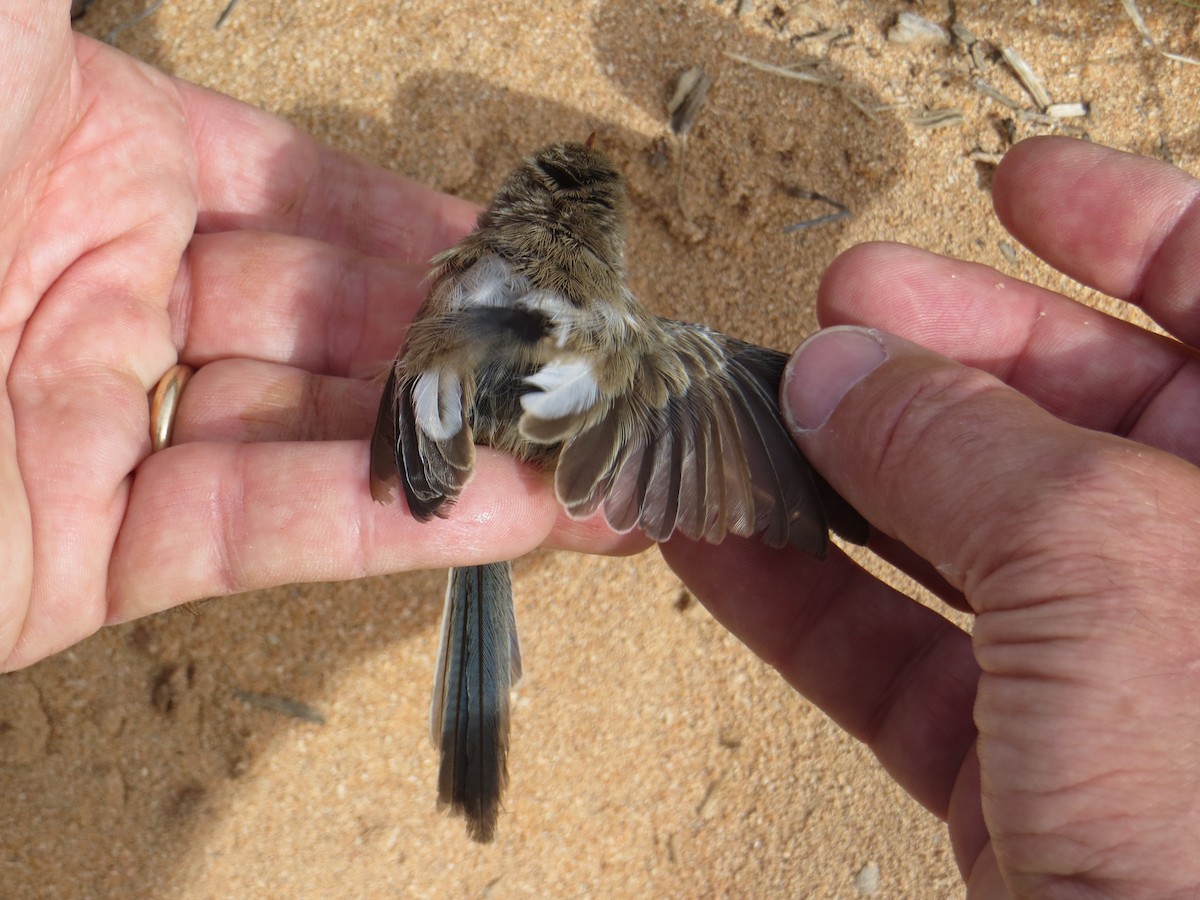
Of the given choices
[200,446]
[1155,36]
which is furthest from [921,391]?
[1155,36]

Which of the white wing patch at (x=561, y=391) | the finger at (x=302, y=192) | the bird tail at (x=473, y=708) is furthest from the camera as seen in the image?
the finger at (x=302, y=192)

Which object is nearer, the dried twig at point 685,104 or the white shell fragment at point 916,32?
the dried twig at point 685,104

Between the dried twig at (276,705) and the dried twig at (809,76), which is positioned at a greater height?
the dried twig at (809,76)

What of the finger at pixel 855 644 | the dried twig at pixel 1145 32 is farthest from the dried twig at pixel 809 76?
the finger at pixel 855 644

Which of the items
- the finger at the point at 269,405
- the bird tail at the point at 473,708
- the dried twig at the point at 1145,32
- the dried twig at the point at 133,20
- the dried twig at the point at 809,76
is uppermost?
the dried twig at the point at 1145,32

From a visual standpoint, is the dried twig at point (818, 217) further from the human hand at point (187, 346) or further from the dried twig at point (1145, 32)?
the dried twig at point (1145, 32)

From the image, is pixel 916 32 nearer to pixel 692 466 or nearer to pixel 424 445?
pixel 692 466

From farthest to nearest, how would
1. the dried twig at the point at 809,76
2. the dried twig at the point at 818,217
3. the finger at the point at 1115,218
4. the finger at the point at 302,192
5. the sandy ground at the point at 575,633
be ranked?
the dried twig at the point at 809,76 < the dried twig at the point at 818,217 < the finger at the point at 302,192 < the sandy ground at the point at 575,633 < the finger at the point at 1115,218
